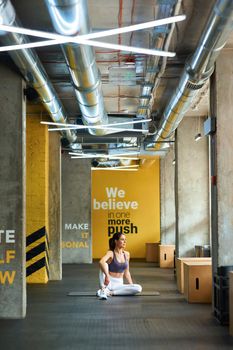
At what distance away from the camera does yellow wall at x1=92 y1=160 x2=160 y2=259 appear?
72.3ft

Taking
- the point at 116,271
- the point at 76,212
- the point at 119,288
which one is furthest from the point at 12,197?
the point at 76,212

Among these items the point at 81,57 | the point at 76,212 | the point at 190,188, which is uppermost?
the point at 81,57

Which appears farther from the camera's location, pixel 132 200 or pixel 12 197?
pixel 132 200

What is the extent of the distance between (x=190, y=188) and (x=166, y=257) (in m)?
3.78

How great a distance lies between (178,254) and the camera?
1409 cm

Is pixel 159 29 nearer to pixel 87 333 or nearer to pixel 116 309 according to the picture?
pixel 87 333

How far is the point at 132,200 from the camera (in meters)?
22.3

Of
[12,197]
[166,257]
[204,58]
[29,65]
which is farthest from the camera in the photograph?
[166,257]

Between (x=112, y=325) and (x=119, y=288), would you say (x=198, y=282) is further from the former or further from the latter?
(x=112, y=325)

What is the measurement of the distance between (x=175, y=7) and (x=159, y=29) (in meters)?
1.03

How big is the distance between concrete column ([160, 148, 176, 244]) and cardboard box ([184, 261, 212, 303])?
8358 mm

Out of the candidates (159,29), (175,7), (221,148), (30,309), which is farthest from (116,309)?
(175,7)

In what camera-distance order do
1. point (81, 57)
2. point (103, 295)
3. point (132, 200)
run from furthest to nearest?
point (132, 200), point (103, 295), point (81, 57)

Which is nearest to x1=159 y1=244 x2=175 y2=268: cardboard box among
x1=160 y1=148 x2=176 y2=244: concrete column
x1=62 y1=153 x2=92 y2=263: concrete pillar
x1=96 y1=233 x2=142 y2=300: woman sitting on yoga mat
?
x1=160 y1=148 x2=176 y2=244: concrete column
